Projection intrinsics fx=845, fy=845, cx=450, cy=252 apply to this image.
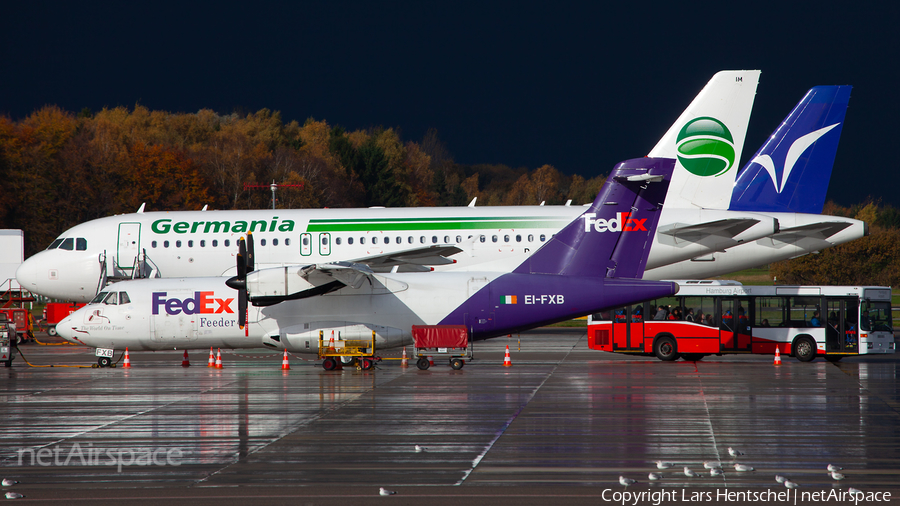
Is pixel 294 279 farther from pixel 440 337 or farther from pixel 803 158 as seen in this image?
pixel 803 158

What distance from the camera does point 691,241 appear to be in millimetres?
29312

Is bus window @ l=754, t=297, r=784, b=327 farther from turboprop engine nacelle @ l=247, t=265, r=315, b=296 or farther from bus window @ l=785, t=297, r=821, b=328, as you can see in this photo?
turboprop engine nacelle @ l=247, t=265, r=315, b=296

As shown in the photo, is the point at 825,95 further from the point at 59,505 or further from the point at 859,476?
the point at 59,505

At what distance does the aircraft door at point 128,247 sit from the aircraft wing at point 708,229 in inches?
738

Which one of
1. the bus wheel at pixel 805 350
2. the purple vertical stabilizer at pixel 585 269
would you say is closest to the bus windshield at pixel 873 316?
the bus wheel at pixel 805 350

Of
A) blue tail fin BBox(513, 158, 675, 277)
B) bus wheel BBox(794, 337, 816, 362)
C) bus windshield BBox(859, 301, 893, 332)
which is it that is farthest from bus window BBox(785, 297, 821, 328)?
blue tail fin BBox(513, 158, 675, 277)

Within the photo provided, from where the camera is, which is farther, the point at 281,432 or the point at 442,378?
the point at 442,378

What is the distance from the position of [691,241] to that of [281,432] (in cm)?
1912

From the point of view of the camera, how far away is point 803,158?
101 ft

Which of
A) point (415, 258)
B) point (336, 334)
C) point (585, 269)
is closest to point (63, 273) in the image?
point (415, 258)

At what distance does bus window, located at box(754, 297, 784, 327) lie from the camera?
25578mm

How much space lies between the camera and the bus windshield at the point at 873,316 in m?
25.2

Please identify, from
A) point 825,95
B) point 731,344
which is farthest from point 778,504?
point 825,95

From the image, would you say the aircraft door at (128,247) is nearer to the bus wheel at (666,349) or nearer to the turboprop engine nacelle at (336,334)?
the turboprop engine nacelle at (336,334)
